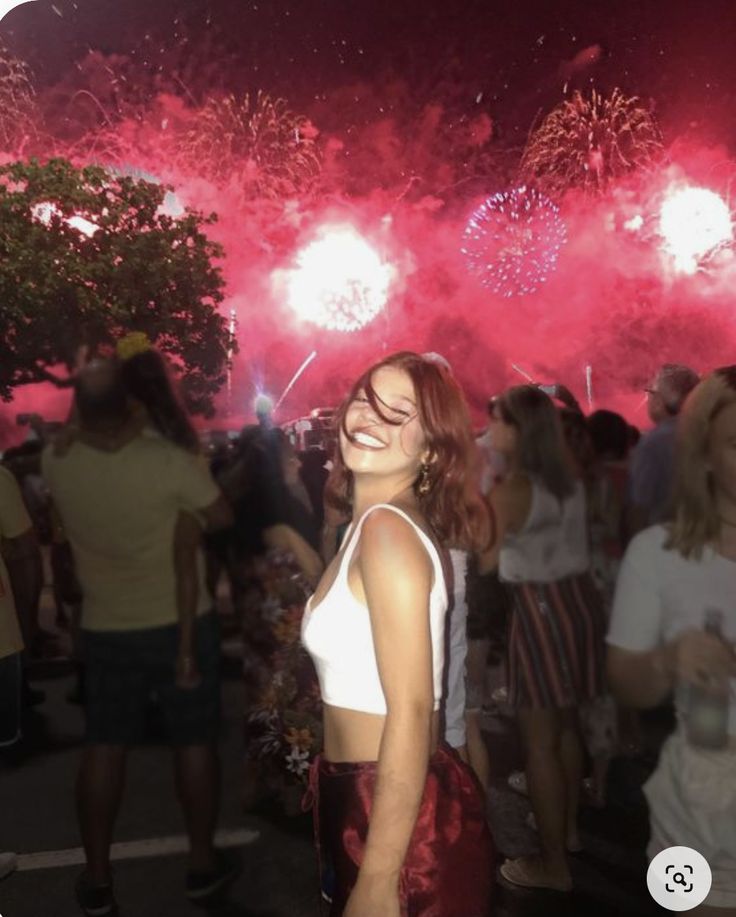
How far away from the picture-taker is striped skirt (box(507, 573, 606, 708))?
4.54 feet

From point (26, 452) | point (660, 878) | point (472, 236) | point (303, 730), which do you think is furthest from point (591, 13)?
point (660, 878)

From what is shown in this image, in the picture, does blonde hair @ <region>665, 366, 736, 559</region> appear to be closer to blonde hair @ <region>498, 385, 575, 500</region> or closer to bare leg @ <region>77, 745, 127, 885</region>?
blonde hair @ <region>498, 385, 575, 500</region>

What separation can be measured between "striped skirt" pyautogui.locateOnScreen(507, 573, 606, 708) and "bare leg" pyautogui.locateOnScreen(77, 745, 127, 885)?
686mm

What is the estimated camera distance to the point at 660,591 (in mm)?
1077

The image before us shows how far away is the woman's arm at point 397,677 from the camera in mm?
838

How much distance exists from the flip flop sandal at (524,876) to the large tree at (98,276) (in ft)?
3.15

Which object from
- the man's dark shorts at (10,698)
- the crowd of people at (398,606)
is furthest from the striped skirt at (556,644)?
the man's dark shorts at (10,698)

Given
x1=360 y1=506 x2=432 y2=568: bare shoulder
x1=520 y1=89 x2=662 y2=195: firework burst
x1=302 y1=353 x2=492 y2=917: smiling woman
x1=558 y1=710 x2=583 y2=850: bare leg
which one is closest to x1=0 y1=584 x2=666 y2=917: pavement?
x1=558 y1=710 x2=583 y2=850: bare leg

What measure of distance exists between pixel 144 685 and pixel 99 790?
0.61ft

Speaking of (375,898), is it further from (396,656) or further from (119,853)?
(119,853)

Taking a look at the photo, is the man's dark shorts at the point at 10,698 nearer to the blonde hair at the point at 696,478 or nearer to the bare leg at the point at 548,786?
the bare leg at the point at 548,786

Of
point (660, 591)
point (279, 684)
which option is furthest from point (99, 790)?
point (660, 591)

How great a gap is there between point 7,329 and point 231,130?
17.6 inches

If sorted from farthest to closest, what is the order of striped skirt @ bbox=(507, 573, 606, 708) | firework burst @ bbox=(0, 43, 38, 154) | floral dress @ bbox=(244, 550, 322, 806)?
striped skirt @ bbox=(507, 573, 606, 708) → floral dress @ bbox=(244, 550, 322, 806) → firework burst @ bbox=(0, 43, 38, 154)
